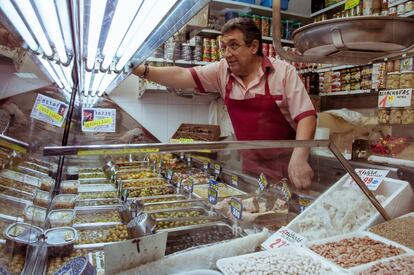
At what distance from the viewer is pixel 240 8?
3477 mm

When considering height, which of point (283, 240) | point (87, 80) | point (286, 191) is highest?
point (87, 80)

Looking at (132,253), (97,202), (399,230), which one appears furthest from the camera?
(97,202)

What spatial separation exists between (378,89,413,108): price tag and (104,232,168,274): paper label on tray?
209 centimetres

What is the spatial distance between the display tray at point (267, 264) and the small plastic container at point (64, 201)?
123 cm

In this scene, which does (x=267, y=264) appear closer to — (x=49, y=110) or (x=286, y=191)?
(x=286, y=191)

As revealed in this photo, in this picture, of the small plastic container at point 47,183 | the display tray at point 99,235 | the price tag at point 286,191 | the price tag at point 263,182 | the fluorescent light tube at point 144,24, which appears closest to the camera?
the fluorescent light tube at point 144,24

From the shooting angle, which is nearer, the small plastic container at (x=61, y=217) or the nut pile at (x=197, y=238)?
the nut pile at (x=197, y=238)

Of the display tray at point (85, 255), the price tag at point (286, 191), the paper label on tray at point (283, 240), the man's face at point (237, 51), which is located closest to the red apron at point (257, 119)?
the man's face at point (237, 51)

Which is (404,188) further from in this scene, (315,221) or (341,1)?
(341,1)

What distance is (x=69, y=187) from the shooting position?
2357mm

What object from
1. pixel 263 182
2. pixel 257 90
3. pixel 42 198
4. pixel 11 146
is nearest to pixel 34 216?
pixel 11 146

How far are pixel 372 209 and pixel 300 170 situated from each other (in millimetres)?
318

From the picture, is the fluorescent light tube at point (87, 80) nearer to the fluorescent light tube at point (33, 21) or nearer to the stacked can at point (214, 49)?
the fluorescent light tube at point (33, 21)

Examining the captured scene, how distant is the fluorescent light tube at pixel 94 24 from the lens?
2.74ft
